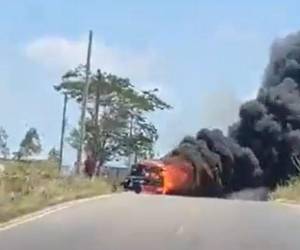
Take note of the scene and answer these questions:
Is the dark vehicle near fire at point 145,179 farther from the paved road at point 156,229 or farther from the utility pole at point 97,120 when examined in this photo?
the paved road at point 156,229

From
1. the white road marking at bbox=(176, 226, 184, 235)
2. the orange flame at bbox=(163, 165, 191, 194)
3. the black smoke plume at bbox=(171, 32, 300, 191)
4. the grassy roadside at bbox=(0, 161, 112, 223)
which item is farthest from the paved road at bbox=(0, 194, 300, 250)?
the black smoke plume at bbox=(171, 32, 300, 191)

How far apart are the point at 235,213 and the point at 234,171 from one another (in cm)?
3566

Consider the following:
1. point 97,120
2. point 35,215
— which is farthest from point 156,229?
point 97,120

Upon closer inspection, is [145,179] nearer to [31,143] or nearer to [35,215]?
[31,143]

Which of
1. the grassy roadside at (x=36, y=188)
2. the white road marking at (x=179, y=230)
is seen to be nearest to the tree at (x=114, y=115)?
the grassy roadside at (x=36, y=188)

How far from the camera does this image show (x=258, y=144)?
6347 centimetres

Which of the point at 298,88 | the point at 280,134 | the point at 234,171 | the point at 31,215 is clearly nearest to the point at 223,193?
the point at 234,171

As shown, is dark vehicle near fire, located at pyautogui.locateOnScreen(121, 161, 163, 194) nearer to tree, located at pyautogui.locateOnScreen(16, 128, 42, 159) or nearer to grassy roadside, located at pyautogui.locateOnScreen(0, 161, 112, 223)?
grassy roadside, located at pyautogui.locateOnScreen(0, 161, 112, 223)

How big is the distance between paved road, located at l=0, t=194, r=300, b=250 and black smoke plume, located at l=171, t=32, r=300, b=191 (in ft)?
103

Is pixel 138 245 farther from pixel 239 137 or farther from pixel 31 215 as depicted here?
pixel 239 137

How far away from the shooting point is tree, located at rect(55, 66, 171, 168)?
6800 cm

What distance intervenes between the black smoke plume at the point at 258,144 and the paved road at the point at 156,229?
31396mm

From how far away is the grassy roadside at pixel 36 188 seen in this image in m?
26.8

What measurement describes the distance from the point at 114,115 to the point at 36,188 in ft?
115
